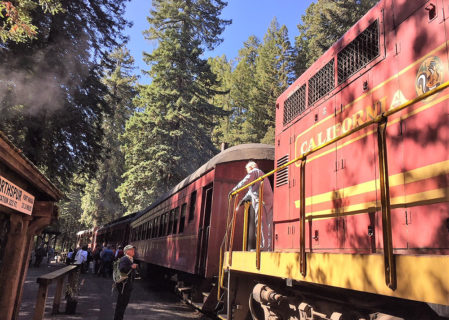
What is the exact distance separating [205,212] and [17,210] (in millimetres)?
4182

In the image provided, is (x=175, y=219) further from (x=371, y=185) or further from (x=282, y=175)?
(x=371, y=185)

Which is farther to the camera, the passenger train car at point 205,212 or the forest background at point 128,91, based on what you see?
the forest background at point 128,91

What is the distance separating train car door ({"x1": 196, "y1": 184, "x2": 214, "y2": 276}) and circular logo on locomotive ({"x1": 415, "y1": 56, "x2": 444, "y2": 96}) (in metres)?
5.41

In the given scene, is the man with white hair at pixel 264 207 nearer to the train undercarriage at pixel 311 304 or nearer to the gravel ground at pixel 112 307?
the train undercarriage at pixel 311 304

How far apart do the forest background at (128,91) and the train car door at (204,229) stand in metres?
4.85

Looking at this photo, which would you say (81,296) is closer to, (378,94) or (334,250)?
(334,250)

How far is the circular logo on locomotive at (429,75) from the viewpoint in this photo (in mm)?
2676

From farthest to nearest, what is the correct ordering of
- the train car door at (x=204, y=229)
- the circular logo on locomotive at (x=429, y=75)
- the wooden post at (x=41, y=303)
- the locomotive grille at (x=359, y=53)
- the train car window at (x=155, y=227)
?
the train car window at (x=155, y=227) → the train car door at (x=204, y=229) → the wooden post at (x=41, y=303) → the locomotive grille at (x=359, y=53) → the circular logo on locomotive at (x=429, y=75)

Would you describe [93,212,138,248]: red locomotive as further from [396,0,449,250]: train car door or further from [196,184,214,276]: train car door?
[396,0,449,250]: train car door

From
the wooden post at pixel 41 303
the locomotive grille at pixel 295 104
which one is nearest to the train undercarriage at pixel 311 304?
the locomotive grille at pixel 295 104

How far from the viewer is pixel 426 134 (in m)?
2.73

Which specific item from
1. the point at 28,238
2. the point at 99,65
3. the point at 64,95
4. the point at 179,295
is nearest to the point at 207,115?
the point at 99,65

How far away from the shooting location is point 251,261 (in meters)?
4.40

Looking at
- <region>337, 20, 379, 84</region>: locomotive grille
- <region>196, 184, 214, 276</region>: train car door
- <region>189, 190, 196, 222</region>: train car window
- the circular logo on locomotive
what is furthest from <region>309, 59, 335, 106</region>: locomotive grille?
<region>189, 190, 196, 222</region>: train car window
